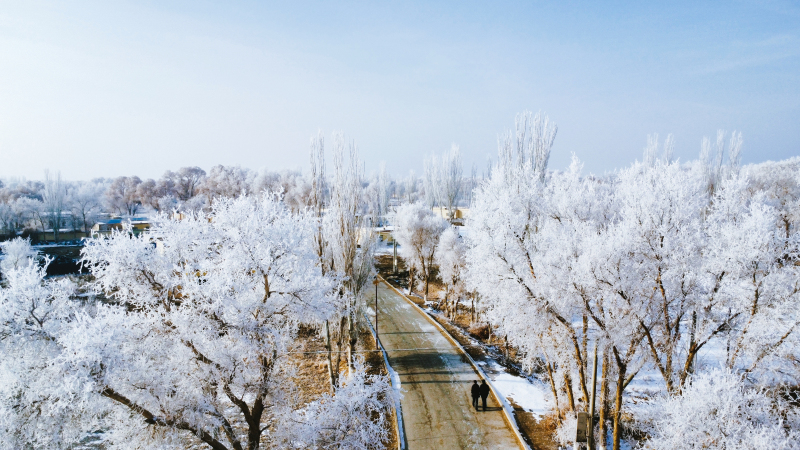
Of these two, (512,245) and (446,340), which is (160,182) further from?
(512,245)

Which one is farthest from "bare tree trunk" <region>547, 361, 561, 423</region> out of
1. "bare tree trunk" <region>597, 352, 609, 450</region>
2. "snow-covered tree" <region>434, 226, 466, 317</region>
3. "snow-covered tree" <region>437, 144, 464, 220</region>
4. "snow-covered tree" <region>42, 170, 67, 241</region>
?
"snow-covered tree" <region>42, 170, 67, 241</region>

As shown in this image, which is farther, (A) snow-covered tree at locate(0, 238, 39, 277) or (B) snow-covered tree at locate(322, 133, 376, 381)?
(A) snow-covered tree at locate(0, 238, 39, 277)

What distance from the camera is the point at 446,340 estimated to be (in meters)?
19.4

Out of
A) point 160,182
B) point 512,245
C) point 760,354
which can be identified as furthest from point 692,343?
point 160,182

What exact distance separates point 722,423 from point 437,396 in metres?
8.84

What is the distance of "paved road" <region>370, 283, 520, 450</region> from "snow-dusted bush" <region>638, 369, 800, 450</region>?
518 centimetres

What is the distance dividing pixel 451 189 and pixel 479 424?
35.5 metres

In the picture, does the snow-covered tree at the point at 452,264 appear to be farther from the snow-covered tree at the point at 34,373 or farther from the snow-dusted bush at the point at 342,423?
the snow-covered tree at the point at 34,373

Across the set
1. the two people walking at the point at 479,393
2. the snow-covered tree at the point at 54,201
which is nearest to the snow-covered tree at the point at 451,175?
the two people walking at the point at 479,393

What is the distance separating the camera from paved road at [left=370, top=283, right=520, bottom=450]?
11.5m

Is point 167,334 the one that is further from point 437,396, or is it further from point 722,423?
point 722,423

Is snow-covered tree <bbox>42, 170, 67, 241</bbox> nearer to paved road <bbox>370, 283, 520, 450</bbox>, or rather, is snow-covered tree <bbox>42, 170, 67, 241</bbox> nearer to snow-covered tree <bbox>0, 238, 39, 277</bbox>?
snow-covered tree <bbox>0, 238, 39, 277</bbox>

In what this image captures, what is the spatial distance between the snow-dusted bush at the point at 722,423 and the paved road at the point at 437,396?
5.18 m

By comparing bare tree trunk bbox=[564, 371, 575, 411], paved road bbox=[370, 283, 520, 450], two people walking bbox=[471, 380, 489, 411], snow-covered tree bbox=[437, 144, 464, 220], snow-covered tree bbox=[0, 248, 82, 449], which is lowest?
paved road bbox=[370, 283, 520, 450]
